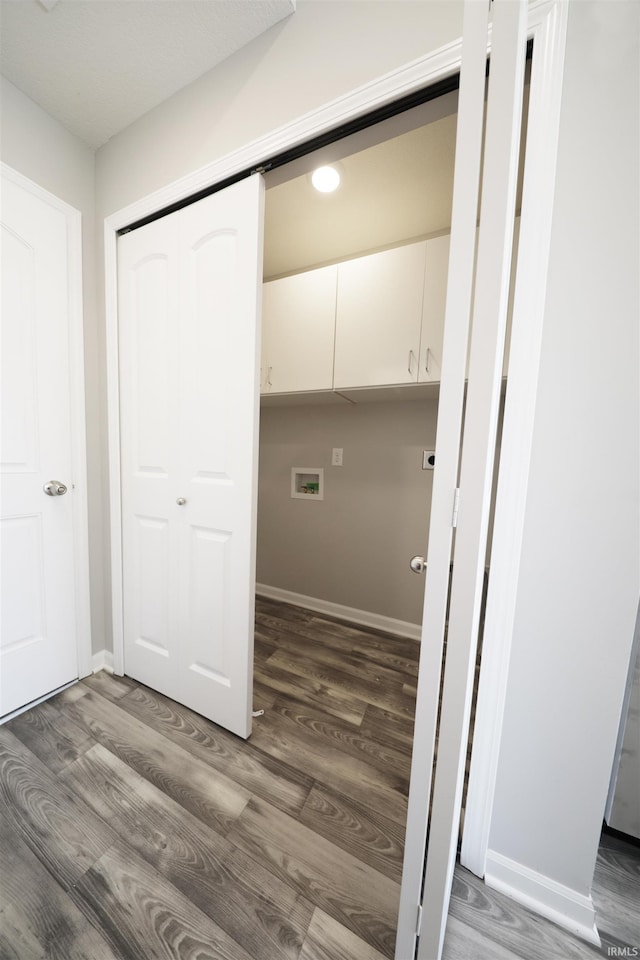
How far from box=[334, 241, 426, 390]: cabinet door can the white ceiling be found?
2.94ft

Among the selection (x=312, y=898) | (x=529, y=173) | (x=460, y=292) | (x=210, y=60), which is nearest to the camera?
(x=460, y=292)

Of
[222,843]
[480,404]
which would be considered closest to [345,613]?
[222,843]

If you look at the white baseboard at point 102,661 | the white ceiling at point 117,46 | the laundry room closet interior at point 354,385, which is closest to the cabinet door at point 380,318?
the laundry room closet interior at point 354,385

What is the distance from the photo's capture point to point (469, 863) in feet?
3.03

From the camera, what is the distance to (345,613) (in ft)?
7.90

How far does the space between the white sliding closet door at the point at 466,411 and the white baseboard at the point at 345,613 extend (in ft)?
5.23

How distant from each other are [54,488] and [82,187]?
1.44 m

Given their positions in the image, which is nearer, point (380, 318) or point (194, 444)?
point (194, 444)

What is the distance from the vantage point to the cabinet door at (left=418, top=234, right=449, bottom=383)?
1582 mm

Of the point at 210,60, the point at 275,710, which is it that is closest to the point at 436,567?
the point at 275,710

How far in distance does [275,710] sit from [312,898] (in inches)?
26.2

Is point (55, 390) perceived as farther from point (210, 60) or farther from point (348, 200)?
point (348, 200)

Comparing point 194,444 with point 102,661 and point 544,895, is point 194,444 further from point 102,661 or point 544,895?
point 544,895

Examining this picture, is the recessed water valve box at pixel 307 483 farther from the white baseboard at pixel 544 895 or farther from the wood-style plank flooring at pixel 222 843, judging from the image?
the white baseboard at pixel 544 895
